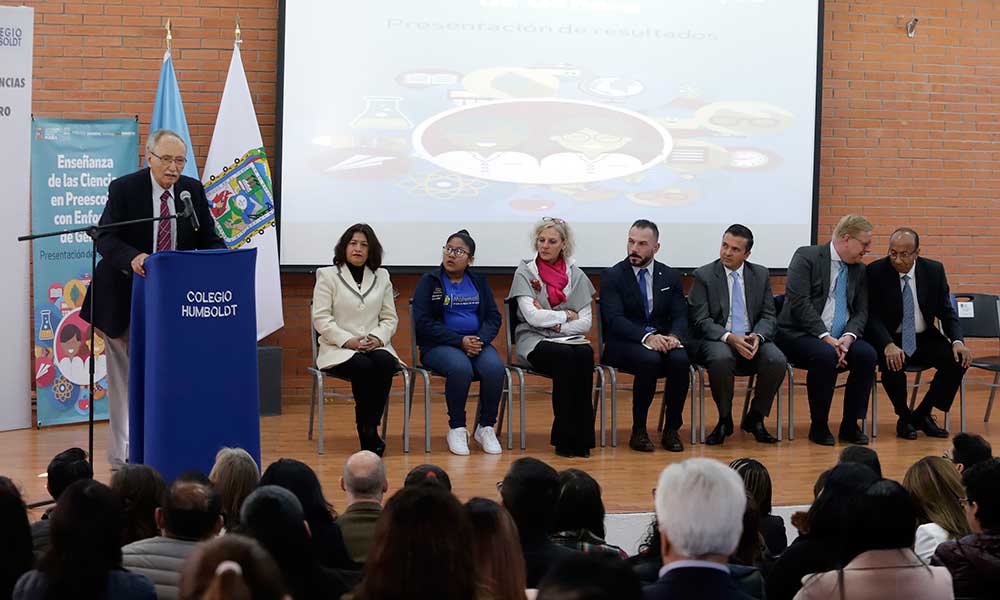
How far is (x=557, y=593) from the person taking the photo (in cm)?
153

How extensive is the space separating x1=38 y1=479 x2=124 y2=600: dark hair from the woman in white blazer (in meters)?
3.62

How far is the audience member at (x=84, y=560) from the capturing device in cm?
215

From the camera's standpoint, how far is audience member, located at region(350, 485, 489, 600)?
6.25 feet

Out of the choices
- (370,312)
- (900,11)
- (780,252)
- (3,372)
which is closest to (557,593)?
(370,312)

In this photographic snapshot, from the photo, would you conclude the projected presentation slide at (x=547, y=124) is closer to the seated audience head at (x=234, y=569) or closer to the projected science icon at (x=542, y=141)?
the projected science icon at (x=542, y=141)

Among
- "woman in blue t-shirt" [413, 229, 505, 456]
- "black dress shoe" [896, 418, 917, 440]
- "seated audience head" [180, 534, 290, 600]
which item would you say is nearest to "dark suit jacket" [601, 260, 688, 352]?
"woman in blue t-shirt" [413, 229, 505, 456]

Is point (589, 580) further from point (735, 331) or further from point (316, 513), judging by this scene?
point (735, 331)

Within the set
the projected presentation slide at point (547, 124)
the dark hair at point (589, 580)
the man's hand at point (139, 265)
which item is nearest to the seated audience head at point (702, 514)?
the dark hair at point (589, 580)

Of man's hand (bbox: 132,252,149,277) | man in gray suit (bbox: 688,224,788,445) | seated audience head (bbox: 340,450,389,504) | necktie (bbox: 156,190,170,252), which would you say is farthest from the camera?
man in gray suit (bbox: 688,224,788,445)

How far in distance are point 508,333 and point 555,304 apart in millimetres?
301

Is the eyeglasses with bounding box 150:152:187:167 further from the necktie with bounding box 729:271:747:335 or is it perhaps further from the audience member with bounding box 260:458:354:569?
the necktie with bounding box 729:271:747:335

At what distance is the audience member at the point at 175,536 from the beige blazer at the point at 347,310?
3316 mm

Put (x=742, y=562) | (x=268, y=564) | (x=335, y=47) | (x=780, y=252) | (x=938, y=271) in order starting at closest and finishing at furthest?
(x=268, y=564) < (x=742, y=562) < (x=938, y=271) < (x=335, y=47) < (x=780, y=252)

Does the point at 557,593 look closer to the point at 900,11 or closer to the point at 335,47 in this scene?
the point at 335,47
